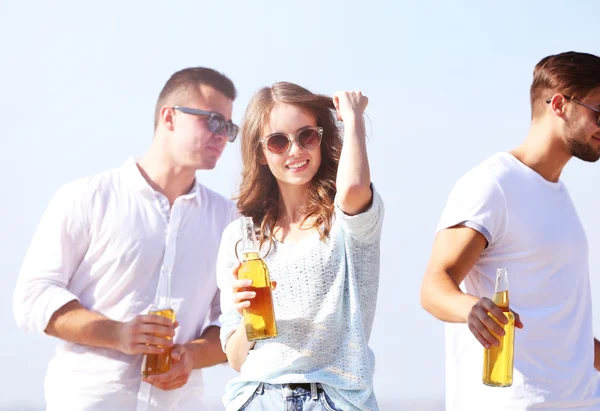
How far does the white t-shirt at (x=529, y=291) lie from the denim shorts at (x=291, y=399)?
831mm

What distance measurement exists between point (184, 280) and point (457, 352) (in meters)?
1.30

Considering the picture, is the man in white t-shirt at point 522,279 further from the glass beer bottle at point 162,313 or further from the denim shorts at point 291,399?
the glass beer bottle at point 162,313

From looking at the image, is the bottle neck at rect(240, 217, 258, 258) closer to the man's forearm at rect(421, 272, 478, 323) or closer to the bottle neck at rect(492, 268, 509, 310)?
the man's forearm at rect(421, 272, 478, 323)

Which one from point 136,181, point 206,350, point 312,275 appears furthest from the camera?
point 136,181

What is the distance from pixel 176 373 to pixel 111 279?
1.65ft

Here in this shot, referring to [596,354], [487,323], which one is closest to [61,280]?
[487,323]

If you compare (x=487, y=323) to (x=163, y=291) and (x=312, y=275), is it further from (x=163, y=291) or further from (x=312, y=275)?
(x=163, y=291)

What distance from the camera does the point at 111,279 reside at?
12.8ft

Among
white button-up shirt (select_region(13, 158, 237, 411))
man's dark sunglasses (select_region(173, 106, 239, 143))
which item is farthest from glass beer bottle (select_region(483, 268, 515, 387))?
man's dark sunglasses (select_region(173, 106, 239, 143))

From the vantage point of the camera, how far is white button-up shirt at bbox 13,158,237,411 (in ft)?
12.5

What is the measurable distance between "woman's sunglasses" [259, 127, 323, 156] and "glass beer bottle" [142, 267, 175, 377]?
0.98 m

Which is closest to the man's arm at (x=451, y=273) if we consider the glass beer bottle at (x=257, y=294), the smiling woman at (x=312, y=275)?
the smiling woman at (x=312, y=275)

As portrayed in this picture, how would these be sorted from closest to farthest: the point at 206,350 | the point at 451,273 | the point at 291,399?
the point at 291,399 → the point at 451,273 → the point at 206,350

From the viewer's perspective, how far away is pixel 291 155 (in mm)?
2758
